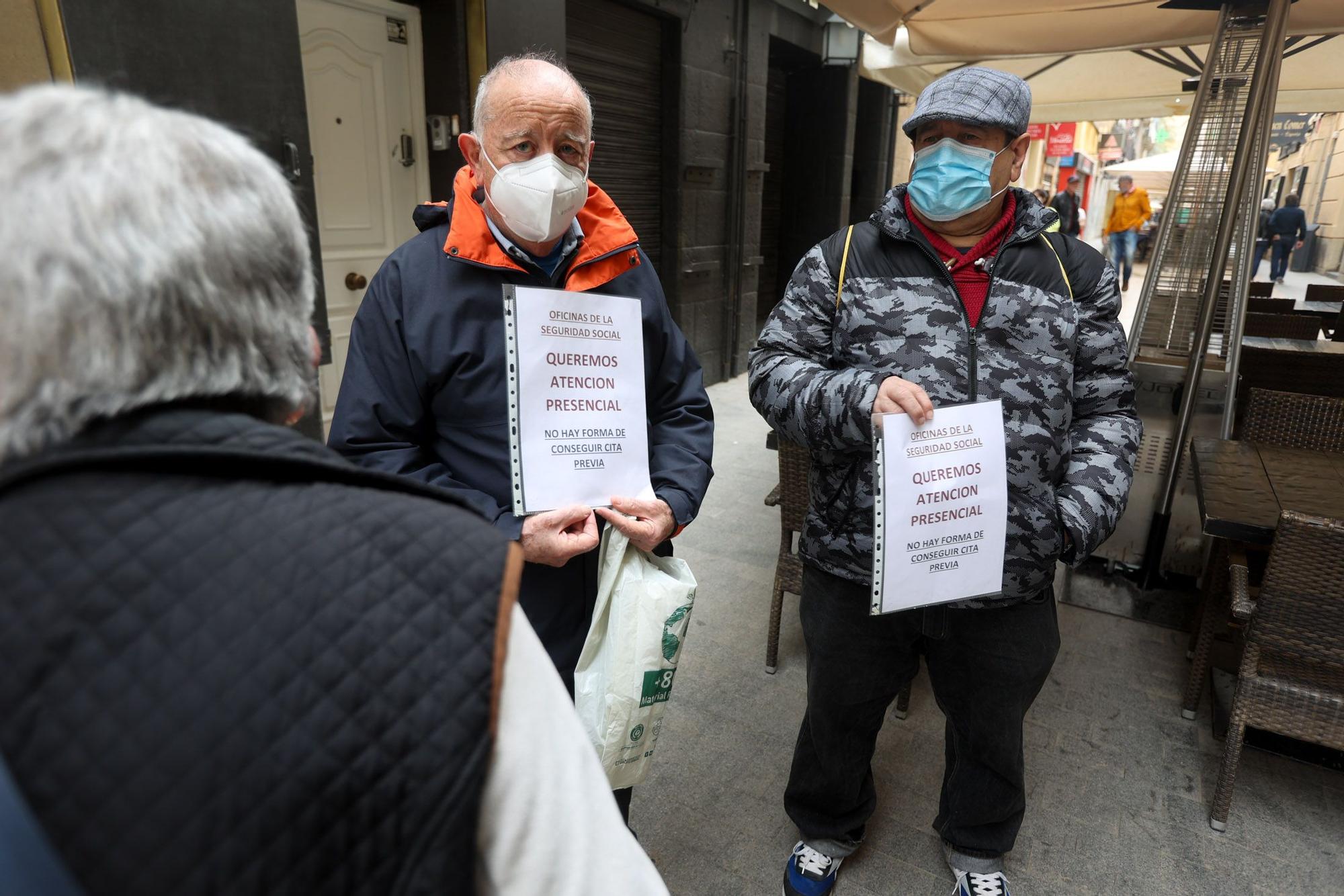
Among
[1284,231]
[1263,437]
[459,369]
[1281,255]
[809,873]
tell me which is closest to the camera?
[459,369]

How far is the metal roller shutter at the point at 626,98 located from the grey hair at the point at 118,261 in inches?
209

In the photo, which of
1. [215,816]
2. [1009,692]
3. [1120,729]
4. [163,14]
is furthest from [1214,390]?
[163,14]

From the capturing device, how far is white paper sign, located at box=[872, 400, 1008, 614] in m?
1.71

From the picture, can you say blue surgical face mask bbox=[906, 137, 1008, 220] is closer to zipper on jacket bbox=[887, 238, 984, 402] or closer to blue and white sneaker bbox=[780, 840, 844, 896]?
zipper on jacket bbox=[887, 238, 984, 402]

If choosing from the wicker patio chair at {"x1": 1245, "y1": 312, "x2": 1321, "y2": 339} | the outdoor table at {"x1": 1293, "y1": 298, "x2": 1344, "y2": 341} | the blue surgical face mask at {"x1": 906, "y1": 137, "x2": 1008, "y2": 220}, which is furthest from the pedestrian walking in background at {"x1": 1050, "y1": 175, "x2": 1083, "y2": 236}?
the blue surgical face mask at {"x1": 906, "y1": 137, "x2": 1008, "y2": 220}

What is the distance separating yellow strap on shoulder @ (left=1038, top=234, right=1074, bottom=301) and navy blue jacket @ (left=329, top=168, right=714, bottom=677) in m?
0.94

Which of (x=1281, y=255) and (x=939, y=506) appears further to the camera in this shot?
(x=1281, y=255)

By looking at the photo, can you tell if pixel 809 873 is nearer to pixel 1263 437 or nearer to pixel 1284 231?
pixel 1263 437

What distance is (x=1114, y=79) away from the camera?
613 cm

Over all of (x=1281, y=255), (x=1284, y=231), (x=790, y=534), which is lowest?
(x=790, y=534)

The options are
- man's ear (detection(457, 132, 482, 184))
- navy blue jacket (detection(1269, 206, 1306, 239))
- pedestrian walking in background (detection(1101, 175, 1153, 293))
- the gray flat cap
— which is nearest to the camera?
man's ear (detection(457, 132, 482, 184))

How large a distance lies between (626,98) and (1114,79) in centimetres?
366

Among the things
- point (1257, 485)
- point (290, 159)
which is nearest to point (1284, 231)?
point (1257, 485)

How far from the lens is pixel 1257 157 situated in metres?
3.60
